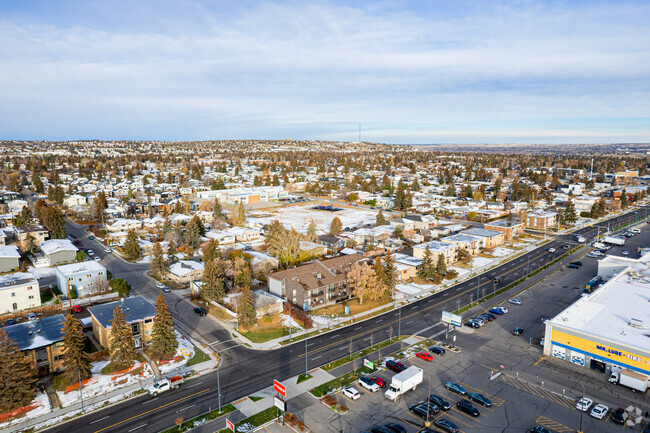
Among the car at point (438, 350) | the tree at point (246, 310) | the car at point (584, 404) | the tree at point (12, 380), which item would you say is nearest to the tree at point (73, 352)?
the tree at point (12, 380)

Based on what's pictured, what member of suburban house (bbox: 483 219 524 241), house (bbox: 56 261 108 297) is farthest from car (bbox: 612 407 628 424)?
suburban house (bbox: 483 219 524 241)

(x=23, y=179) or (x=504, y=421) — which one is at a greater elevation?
(x=23, y=179)

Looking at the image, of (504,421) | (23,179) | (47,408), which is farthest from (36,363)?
(23,179)

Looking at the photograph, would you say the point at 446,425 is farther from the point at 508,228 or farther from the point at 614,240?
the point at 614,240

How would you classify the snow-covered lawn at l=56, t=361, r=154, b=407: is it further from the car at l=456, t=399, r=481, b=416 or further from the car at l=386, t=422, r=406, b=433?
Answer: the car at l=456, t=399, r=481, b=416

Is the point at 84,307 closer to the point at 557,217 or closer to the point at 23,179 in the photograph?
the point at 557,217
